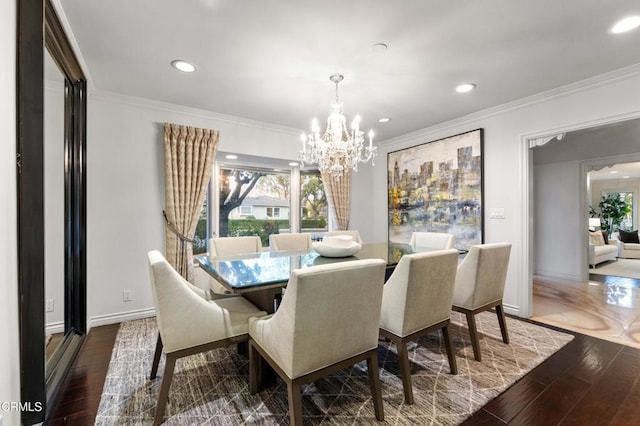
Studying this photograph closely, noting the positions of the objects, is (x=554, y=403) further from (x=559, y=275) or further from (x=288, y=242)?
(x=559, y=275)

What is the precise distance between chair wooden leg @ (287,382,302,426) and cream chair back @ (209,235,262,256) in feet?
5.53

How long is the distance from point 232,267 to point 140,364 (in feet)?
3.35

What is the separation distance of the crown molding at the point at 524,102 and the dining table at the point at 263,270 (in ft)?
6.77

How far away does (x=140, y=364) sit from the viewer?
82.7 inches

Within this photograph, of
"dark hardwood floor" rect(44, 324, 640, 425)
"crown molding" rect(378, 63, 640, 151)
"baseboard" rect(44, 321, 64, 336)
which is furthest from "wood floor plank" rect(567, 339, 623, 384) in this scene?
"baseboard" rect(44, 321, 64, 336)

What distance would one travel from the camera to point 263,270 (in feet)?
6.31

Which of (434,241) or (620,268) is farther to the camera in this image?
(620,268)

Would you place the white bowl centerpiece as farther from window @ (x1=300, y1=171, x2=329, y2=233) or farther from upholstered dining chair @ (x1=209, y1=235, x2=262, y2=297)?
window @ (x1=300, y1=171, x2=329, y2=233)

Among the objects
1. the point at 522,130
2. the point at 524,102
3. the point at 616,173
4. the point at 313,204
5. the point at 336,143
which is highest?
the point at 524,102

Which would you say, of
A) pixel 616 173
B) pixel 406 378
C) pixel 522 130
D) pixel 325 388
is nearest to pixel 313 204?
pixel 522 130

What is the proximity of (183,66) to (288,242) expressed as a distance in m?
1.90

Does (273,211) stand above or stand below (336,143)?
below

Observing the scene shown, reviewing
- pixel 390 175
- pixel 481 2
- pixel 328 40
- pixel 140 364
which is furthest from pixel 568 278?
pixel 140 364

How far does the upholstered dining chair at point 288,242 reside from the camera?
311 centimetres
